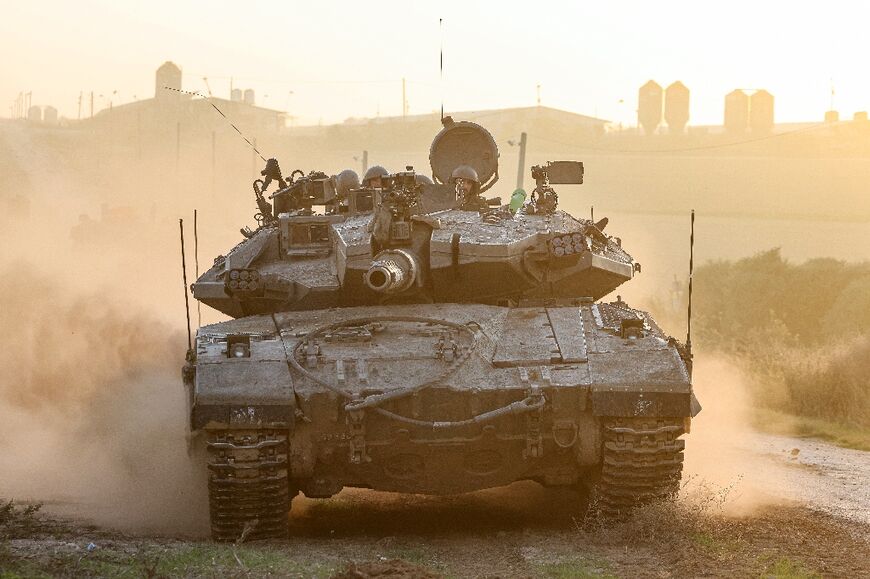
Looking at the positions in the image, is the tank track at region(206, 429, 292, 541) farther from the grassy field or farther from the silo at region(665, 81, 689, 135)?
the silo at region(665, 81, 689, 135)

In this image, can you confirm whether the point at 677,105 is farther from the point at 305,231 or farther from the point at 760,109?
the point at 305,231

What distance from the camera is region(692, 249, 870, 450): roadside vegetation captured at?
25266 millimetres

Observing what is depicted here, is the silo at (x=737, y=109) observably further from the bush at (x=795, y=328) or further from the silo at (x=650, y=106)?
the bush at (x=795, y=328)

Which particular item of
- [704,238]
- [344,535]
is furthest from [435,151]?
[704,238]

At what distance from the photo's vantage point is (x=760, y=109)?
73125 mm

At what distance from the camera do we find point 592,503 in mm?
14148

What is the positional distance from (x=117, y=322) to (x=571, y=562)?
14.1 meters

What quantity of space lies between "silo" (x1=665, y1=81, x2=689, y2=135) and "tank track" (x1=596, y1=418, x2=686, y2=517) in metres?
62.6

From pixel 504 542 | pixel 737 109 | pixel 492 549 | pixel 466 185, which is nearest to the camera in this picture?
pixel 492 549

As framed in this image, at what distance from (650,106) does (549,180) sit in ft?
197

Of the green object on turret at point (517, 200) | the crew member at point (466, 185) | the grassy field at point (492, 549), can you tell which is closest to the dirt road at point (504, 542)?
the grassy field at point (492, 549)

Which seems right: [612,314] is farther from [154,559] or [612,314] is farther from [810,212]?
[810,212]

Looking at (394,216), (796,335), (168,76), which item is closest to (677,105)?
(168,76)

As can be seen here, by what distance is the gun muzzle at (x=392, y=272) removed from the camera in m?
14.8
